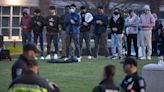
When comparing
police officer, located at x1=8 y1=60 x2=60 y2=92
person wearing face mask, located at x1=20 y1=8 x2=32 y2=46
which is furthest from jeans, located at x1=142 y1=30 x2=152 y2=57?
police officer, located at x1=8 y1=60 x2=60 y2=92

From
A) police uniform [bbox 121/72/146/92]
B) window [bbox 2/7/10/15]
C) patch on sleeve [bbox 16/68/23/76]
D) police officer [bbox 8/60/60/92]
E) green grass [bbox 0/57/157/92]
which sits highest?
window [bbox 2/7/10/15]

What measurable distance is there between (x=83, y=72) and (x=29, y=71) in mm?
9369

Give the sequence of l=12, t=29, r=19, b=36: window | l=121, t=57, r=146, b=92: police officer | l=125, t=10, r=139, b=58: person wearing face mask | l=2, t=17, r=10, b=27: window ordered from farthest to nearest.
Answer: l=12, t=29, r=19, b=36: window → l=2, t=17, r=10, b=27: window → l=125, t=10, r=139, b=58: person wearing face mask → l=121, t=57, r=146, b=92: police officer

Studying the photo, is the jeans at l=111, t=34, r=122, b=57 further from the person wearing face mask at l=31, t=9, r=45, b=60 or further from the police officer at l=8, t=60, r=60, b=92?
the police officer at l=8, t=60, r=60, b=92

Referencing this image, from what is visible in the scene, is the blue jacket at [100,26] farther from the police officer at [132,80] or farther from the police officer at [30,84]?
the police officer at [30,84]

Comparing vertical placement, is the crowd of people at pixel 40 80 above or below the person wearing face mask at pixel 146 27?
below

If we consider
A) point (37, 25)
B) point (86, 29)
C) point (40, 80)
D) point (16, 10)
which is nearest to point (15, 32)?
point (16, 10)

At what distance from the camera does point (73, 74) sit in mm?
15852

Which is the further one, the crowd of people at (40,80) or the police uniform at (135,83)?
the police uniform at (135,83)

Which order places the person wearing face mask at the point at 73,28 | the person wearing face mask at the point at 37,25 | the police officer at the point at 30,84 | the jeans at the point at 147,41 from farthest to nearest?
the jeans at the point at 147,41
the person wearing face mask at the point at 37,25
the person wearing face mask at the point at 73,28
the police officer at the point at 30,84

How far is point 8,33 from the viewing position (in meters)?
41.0

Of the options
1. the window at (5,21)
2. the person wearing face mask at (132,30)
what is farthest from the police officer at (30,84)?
the window at (5,21)

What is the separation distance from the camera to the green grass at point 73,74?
1347cm

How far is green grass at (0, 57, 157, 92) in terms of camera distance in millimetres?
13469
